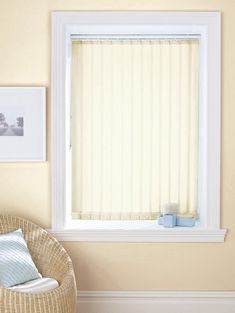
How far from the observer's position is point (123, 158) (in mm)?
4398

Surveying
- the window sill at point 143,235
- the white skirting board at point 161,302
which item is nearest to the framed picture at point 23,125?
the window sill at point 143,235

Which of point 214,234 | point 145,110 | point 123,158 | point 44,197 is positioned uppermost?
point 145,110

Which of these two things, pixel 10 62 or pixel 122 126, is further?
pixel 122 126

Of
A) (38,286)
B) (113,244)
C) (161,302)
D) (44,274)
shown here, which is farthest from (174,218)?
(38,286)

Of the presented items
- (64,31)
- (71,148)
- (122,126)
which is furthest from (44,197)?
(64,31)

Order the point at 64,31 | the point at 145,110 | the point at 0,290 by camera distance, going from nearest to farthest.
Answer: the point at 0,290
the point at 64,31
the point at 145,110

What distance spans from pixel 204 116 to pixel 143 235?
95 cm

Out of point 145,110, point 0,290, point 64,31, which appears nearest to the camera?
point 0,290

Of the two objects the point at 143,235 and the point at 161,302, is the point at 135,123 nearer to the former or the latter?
the point at 143,235

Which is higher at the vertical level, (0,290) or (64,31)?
(64,31)

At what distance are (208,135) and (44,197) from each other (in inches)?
48.5

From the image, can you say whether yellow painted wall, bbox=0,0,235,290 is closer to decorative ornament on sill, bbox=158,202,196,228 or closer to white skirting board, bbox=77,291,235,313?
white skirting board, bbox=77,291,235,313

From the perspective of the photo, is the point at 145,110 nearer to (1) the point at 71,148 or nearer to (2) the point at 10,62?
(1) the point at 71,148

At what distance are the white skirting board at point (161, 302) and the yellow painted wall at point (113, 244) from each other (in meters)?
0.04
